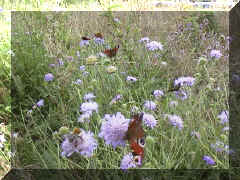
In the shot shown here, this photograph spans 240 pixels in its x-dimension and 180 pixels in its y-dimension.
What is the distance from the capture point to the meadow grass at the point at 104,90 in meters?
1.19

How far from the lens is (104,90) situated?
5.57ft

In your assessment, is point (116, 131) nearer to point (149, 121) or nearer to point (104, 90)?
point (149, 121)

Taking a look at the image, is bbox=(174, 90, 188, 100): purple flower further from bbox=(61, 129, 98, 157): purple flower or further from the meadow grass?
bbox=(61, 129, 98, 157): purple flower

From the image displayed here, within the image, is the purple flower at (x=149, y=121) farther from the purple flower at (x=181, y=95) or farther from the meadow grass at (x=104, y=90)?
the purple flower at (x=181, y=95)

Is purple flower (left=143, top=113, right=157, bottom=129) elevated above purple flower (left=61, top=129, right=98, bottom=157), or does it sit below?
below

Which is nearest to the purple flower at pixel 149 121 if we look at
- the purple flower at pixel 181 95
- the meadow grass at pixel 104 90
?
the meadow grass at pixel 104 90

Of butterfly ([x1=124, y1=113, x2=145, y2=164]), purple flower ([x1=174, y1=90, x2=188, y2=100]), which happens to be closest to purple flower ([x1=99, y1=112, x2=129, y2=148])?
butterfly ([x1=124, y1=113, x2=145, y2=164])

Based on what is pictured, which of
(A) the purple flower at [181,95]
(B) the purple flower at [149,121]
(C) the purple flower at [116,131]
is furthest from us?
(A) the purple flower at [181,95]

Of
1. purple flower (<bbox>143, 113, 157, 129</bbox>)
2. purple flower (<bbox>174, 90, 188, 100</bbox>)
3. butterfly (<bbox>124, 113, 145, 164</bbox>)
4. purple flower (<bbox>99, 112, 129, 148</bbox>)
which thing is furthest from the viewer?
purple flower (<bbox>174, 90, 188, 100</bbox>)

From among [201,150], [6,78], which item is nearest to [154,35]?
[6,78]

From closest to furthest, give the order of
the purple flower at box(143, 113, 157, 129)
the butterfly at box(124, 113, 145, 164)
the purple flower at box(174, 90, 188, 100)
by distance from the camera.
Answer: the butterfly at box(124, 113, 145, 164) → the purple flower at box(143, 113, 157, 129) → the purple flower at box(174, 90, 188, 100)

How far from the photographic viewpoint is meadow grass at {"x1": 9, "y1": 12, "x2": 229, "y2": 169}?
119cm

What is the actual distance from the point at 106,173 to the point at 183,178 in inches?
13.1

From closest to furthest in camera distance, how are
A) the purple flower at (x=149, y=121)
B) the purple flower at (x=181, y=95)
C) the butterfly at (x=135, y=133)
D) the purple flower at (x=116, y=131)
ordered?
the butterfly at (x=135, y=133)
the purple flower at (x=116, y=131)
the purple flower at (x=149, y=121)
the purple flower at (x=181, y=95)
